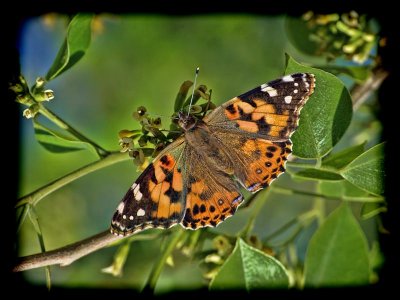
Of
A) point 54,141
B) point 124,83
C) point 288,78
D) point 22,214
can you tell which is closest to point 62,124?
point 54,141

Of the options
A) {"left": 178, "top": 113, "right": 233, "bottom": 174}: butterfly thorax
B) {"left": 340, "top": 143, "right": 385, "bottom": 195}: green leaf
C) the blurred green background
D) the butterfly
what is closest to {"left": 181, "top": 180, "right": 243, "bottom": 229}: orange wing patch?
the butterfly

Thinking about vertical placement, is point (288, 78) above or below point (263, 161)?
above

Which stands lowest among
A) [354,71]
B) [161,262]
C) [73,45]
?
[161,262]

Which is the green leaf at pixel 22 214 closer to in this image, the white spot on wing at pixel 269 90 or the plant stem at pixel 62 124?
the plant stem at pixel 62 124

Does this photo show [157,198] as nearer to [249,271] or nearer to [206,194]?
[206,194]

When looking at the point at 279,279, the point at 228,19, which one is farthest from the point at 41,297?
the point at 228,19

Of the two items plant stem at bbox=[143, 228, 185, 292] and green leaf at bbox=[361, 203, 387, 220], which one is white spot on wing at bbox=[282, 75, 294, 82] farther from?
plant stem at bbox=[143, 228, 185, 292]

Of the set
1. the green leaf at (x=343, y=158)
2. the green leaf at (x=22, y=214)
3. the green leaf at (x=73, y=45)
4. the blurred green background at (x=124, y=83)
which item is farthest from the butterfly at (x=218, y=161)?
the blurred green background at (x=124, y=83)
